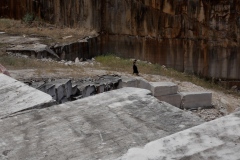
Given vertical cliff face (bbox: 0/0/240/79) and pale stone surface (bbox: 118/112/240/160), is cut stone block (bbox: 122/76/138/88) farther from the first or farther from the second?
pale stone surface (bbox: 118/112/240/160)

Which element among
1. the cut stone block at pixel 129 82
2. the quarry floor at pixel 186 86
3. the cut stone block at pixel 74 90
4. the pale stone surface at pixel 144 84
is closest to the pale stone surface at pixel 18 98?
the cut stone block at pixel 74 90

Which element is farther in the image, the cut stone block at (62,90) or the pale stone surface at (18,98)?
the cut stone block at (62,90)

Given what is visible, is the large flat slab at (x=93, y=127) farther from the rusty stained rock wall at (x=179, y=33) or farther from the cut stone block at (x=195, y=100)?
the rusty stained rock wall at (x=179, y=33)

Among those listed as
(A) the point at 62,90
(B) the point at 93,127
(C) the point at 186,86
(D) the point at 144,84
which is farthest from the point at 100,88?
(B) the point at 93,127

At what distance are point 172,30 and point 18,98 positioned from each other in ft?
36.6

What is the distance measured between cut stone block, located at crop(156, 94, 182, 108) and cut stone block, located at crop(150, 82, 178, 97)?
0.08 m

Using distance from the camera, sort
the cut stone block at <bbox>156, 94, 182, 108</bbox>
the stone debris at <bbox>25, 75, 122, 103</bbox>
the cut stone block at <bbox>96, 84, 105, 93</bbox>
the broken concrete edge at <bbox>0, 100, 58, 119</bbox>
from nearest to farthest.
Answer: the broken concrete edge at <bbox>0, 100, 58, 119</bbox> < the stone debris at <bbox>25, 75, 122, 103</bbox> < the cut stone block at <bbox>96, 84, 105, 93</bbox> < the cut stone block at <bbox>156, 94, 182, 108</bbox>

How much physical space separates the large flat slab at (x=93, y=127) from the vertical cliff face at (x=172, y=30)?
10813 mm

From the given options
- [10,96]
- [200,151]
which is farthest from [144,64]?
[200,151]

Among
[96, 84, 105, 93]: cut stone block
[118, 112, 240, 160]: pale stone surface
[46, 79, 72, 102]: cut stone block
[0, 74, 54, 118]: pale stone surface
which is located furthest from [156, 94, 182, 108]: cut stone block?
[118, 112, 240, 160]: pale stone surface

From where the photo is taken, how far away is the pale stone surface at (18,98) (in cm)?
231

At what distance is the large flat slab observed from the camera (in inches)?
69.9

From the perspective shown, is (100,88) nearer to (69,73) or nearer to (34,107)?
(69,73)

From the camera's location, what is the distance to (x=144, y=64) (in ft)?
42.1
